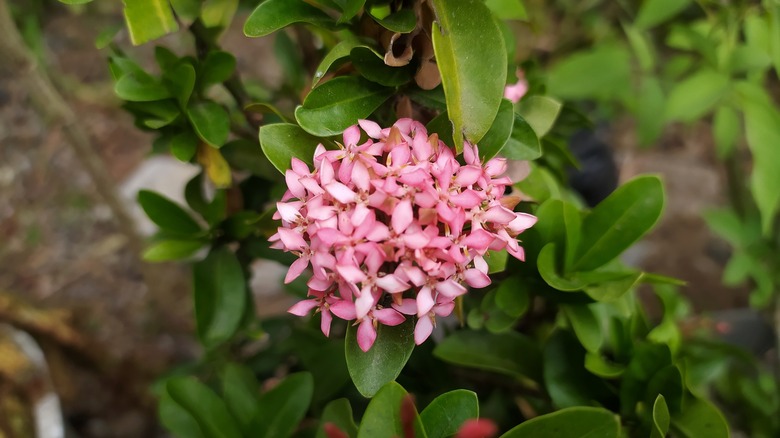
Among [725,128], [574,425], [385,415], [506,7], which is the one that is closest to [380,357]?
[385,415]

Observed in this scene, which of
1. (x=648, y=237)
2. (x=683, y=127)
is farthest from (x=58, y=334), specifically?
(x=683, y=127)

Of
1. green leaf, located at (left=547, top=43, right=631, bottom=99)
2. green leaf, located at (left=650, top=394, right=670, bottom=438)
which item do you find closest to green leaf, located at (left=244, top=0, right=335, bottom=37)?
green leaf, located at (left=650, top=394, right=670, bottom=438)

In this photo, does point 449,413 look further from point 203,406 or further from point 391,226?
point 203,406

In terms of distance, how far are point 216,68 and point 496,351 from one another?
A: 46 cm

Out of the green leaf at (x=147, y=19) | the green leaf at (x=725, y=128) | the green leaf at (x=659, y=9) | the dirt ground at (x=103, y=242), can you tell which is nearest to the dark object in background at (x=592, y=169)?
the dirt ground at (x=103, y=242)

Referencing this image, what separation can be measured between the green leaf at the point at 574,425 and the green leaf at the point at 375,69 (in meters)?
0.33

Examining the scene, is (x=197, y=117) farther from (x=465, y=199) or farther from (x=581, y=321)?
(x=581, y=321)

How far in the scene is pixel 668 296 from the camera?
0.89m

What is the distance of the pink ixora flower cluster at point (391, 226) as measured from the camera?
0.50 meters

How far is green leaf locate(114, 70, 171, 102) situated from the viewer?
658 mm

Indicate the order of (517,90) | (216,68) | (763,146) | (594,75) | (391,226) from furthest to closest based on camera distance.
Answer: (594,75) < (763,146) < (517,90) < (216,68) < (391,226)

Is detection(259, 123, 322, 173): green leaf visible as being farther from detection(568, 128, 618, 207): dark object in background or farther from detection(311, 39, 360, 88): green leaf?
detection(568, 128, 618, 207): dark object in background

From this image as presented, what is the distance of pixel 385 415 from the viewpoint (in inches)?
21.4

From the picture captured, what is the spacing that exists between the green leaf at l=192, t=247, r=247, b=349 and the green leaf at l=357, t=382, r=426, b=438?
287 millimetres
